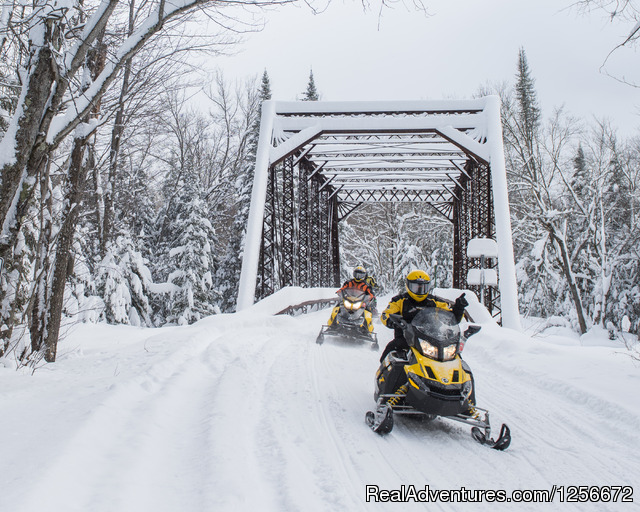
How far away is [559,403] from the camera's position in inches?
194

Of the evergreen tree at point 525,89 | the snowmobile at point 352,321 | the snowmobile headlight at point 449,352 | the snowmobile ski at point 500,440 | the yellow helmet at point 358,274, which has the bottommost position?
the snowmobile ski at point 500,440

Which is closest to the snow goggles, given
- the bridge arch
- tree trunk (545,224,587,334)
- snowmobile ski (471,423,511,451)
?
snowmobile ski (471,423,511,451)

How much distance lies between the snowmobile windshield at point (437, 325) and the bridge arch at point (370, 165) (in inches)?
323

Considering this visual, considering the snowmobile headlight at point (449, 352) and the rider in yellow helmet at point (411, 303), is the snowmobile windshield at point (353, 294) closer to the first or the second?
the rider in yellow helmet at point (411, 303)

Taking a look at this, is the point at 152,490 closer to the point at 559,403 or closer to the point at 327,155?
the point at 559,403

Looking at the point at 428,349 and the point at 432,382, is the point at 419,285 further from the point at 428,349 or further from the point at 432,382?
the point at 432,382

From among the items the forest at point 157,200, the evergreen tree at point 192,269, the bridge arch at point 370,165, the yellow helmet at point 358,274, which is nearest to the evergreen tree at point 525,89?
the forest at point 157,200

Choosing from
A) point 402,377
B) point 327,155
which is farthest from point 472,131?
point 402,377

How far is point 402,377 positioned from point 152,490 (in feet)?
8.14

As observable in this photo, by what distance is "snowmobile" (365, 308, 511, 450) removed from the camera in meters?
3.91

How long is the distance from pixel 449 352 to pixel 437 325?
0.25 metres

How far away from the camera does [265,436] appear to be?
3529 mm

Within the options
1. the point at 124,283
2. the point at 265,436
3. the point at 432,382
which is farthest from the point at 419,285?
the point at 124,283

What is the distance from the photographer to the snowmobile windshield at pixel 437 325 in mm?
4133
